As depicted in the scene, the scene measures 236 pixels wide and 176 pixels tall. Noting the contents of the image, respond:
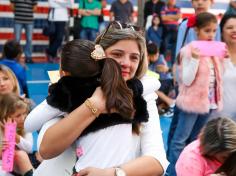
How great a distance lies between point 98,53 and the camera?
1.69 m

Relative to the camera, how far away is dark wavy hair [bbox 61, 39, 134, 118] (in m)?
1.64

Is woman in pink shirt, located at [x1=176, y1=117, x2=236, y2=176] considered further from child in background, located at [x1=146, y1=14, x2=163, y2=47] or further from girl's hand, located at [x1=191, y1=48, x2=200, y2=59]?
child in background, located at [x1=146, y1=14, x2=163, y2=47]

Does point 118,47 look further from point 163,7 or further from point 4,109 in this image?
point 163,7

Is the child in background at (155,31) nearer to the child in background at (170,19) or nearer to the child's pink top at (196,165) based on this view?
the child in background at (170,19)

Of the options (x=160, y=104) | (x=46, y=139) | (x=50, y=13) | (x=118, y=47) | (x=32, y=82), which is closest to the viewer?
(x=46, y=139)

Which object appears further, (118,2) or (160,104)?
(118,2)

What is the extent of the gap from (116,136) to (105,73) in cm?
23

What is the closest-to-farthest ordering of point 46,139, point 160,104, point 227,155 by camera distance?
1. point 46,139
2. point 227,155
3. point 160,104

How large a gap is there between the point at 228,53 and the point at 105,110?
2.40 metres

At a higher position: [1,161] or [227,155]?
[227,155]

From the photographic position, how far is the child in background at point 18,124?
3.36 metres

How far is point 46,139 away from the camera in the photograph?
162 centimetres

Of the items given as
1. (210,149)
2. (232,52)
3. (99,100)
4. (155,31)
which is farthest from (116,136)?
(155,31)

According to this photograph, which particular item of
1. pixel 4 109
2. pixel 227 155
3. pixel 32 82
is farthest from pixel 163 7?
pixel 227 155
